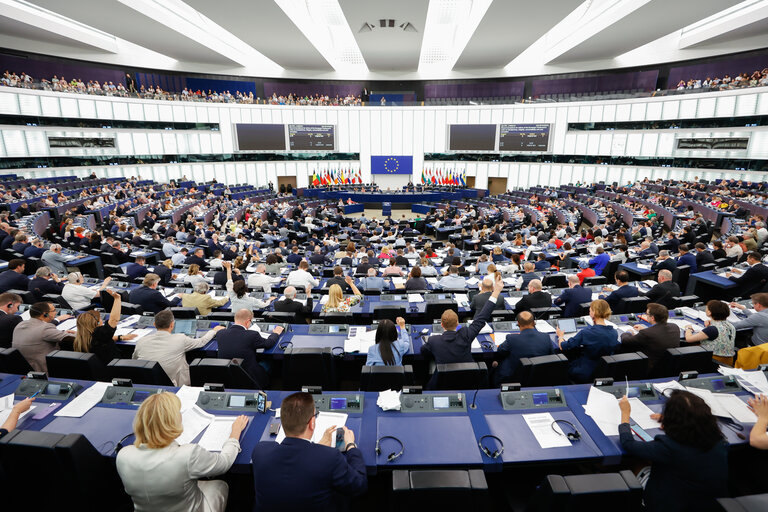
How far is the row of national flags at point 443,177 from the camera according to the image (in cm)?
3083

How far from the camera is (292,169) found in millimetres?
32531

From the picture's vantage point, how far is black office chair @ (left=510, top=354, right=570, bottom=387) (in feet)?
11.9

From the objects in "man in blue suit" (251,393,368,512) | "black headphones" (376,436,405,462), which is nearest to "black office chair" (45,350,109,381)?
"man in blue suit" (251,393,368,512)

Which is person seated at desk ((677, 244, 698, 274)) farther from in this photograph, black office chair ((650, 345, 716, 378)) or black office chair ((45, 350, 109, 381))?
black office chair ((45, 350, 109, 381))

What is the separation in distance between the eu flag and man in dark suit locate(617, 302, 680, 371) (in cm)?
2964

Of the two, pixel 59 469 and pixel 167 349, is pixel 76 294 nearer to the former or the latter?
pixel 167 349

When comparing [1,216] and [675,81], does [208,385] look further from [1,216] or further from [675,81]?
[675,81]

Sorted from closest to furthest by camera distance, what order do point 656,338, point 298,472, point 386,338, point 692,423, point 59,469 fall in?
point 298,472 → point 692,423 → point 59,469 → point 386,338 → point 656,338

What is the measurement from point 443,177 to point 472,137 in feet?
13.1

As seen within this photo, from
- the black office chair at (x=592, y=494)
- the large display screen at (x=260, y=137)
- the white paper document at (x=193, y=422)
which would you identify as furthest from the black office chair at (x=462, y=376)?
the large display screen at (x=260, y=137)

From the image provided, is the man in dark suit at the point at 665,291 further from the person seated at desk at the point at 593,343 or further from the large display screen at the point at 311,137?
the large display screen at the point at 311,137

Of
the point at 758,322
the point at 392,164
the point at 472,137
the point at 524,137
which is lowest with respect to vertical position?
the point at 758,322

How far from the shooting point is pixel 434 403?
10.5ft

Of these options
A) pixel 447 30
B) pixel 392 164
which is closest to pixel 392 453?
pixel 447 30
